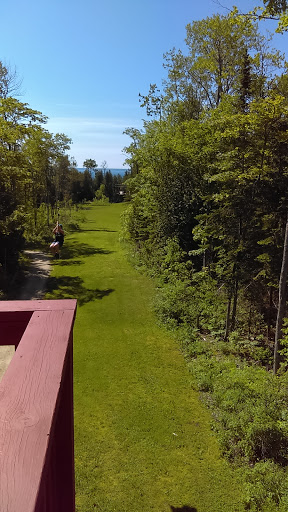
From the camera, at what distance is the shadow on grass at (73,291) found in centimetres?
1329

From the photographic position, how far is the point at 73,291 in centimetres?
1398

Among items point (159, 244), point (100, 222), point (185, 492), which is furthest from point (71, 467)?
point (100, 222)

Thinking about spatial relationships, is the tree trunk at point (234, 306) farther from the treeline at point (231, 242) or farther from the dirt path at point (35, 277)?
the dirt path at point (35, 277)

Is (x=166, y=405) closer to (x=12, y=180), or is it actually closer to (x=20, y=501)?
(x=20, y=501)

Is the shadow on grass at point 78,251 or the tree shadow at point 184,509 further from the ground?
the shadow on grass at point 78,251

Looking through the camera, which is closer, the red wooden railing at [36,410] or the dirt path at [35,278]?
the red wooden railing at [36,410]

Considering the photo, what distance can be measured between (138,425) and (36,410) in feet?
20.7

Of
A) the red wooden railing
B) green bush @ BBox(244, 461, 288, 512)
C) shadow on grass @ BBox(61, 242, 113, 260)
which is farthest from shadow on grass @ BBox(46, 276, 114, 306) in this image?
the red wooden railing

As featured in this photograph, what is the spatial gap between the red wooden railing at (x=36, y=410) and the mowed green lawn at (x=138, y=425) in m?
4.18

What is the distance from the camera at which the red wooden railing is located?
0.84 metres

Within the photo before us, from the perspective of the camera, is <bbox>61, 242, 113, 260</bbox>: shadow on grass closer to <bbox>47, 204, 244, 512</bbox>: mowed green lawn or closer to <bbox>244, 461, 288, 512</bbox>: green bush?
<bbox>47, 204, 244, 512</bbox>: mowed green lawn

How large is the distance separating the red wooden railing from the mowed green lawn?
418 centimetres

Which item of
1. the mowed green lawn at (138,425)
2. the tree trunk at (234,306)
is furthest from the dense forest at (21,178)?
the tree trunk at (234,306)

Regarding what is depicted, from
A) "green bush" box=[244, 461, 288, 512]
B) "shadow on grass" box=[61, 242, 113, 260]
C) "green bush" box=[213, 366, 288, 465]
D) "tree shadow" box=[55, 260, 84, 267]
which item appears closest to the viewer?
"green bush" box=[244, 461, 288, 512]
